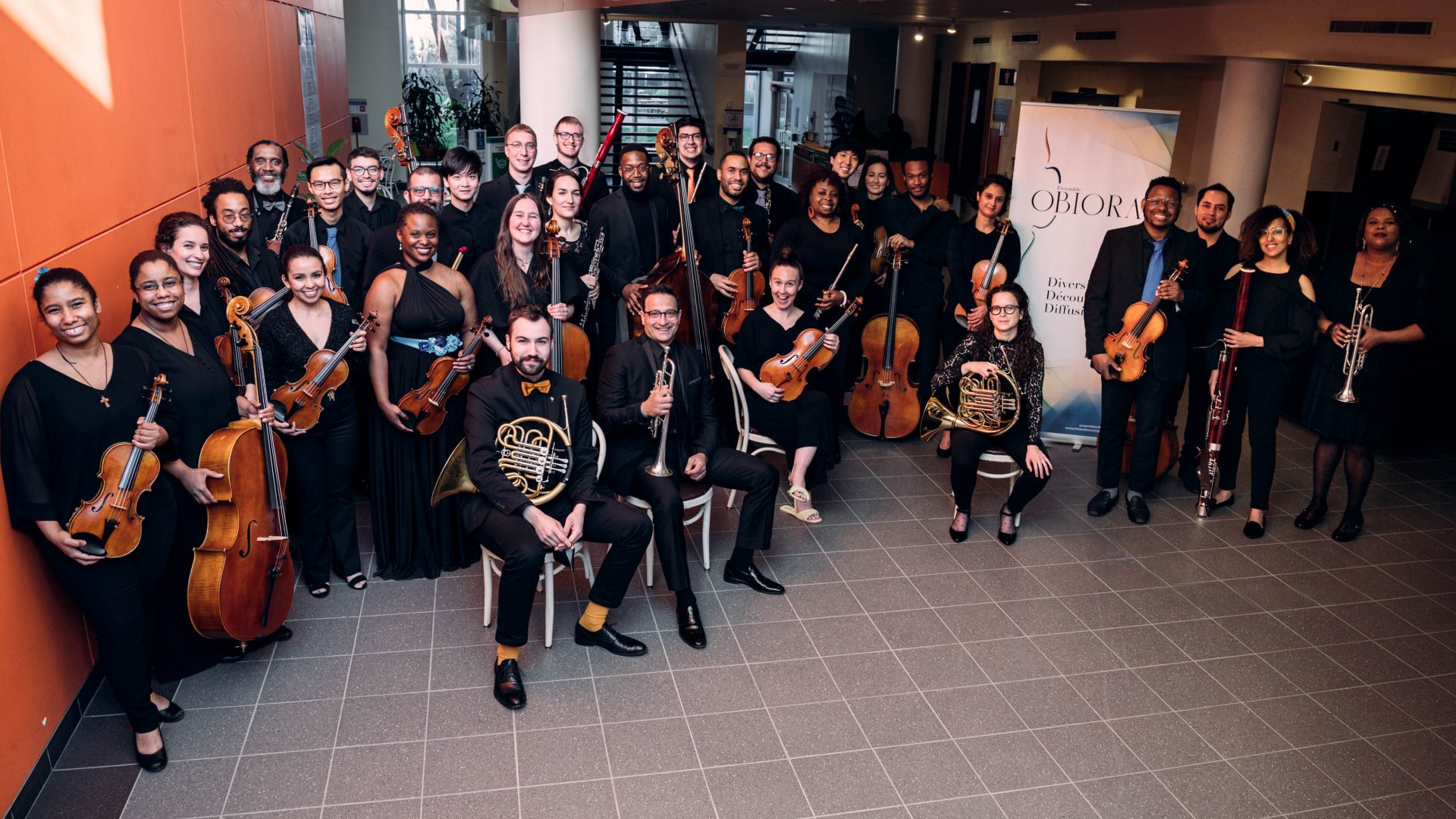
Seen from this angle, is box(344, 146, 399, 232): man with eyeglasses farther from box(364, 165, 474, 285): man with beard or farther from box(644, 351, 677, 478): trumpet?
box(644, 351, 677, 478): trumpet

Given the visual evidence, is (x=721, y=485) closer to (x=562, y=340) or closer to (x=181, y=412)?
(x=562, y=340)

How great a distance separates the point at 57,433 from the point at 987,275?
169 inches

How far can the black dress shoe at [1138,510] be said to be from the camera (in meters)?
5.29

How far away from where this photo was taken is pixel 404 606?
13.8 ft

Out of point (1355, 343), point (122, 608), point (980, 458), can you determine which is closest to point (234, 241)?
point (122, 608)

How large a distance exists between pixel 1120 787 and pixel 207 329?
11.3ft

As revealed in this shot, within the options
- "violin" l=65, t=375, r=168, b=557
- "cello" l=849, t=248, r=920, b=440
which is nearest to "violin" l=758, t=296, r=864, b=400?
"cello" l=849, t=248, r=920, b=440

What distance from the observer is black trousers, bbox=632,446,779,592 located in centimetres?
405

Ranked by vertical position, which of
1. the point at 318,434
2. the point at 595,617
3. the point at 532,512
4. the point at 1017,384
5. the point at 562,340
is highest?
the point at 562,340

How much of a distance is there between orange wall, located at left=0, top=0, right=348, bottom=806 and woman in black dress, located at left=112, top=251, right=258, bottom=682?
0.89 ft

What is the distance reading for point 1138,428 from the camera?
17.5 ft

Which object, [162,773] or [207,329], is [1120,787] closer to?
[162,773]

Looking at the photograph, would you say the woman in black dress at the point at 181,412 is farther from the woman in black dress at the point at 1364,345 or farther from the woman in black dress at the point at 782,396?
the woman in black dress at the point at 1364,345

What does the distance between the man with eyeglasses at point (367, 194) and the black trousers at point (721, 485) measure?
1.94 meters
